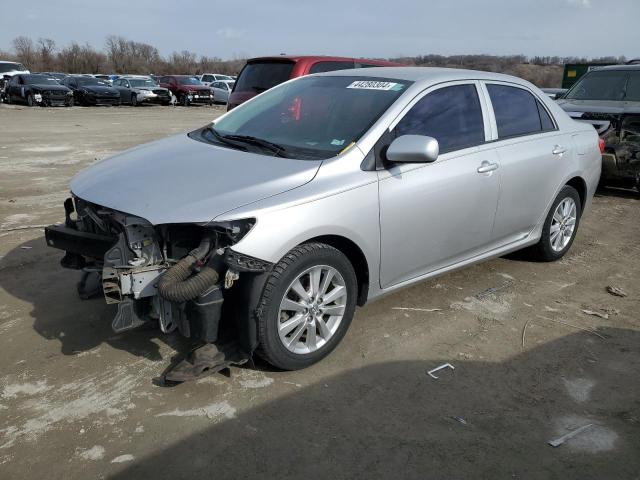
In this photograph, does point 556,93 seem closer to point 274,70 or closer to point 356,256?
point 274,70

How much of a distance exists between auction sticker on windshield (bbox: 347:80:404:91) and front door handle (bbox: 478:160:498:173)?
0.83m

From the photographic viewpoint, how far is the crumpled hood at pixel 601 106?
7.99 m

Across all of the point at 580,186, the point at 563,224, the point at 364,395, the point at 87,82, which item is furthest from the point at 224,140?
the point at 87,82

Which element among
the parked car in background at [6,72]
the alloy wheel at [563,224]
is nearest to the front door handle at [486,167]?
the alloy wheel at [563,224]

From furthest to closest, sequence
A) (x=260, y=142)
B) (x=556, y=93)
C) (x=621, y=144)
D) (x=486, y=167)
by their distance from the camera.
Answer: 1. (x=556, y=93)
2. (x=621, y=144)
3. (x=486, y=167)
4. (x=260, y=142)

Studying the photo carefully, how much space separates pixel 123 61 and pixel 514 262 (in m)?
81.1

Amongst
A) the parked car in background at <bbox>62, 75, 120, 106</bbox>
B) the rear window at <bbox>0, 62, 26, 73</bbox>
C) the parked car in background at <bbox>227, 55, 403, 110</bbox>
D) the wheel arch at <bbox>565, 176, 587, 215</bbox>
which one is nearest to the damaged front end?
the wheel arch at <bbox>565, 176, 587, 215</bbox>

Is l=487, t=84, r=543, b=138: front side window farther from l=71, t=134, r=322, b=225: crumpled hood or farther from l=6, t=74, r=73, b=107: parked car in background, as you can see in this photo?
l=6, t=74, r=73, b=107: parked car in background

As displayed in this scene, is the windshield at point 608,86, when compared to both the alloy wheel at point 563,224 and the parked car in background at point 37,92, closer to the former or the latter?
the alloy wheel at point 563,224

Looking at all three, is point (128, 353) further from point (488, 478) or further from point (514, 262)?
point (514, 262)

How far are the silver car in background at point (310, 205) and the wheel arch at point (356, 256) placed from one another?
0.4 inches

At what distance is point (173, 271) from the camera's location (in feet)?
9.46

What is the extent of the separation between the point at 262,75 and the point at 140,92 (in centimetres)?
2280

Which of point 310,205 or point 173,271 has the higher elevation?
point 310,205
